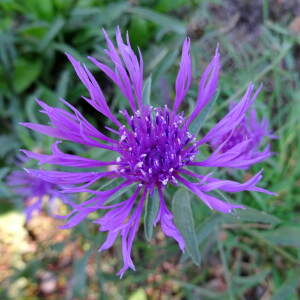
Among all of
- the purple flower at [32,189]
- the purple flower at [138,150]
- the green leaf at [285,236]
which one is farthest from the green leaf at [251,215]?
the purple flower at [32,189]

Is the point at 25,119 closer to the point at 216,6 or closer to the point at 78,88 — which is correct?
the point at 78,88

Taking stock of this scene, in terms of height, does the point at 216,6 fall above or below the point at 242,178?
above

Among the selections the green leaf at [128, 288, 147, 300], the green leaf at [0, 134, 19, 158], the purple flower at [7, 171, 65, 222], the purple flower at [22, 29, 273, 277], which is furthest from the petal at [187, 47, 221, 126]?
the green leaf at [128, 288, 147, 300]

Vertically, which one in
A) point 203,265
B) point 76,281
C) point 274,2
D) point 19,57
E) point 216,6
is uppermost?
point 274,2

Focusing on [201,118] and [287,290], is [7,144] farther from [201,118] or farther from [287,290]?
[287,290]

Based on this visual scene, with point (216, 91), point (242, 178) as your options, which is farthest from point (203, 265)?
point (216, 91)

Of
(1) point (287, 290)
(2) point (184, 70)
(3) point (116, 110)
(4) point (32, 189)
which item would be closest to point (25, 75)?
(3) point (116, 110)
